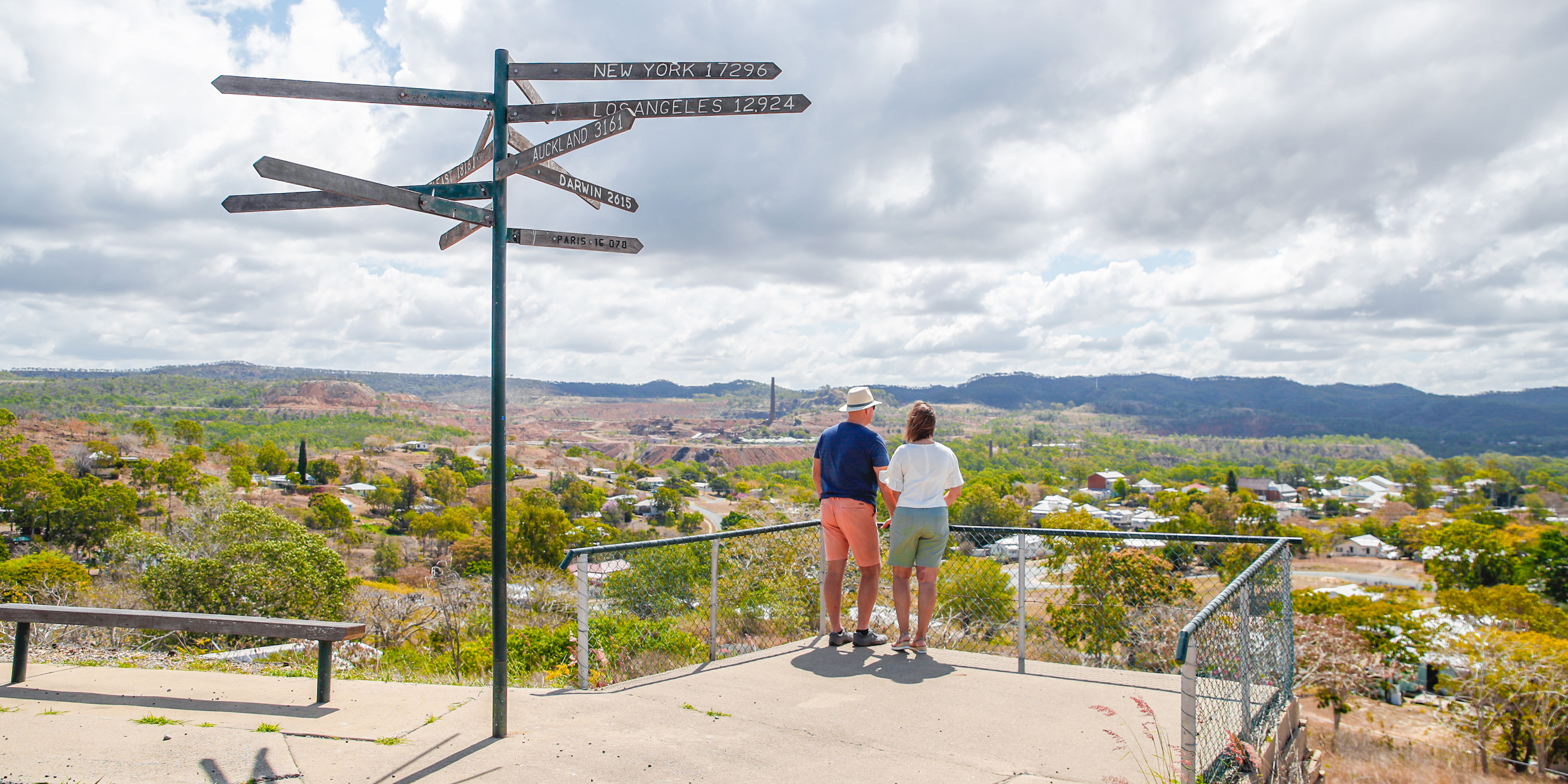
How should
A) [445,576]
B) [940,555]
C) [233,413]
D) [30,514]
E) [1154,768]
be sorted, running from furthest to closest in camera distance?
[233,413] < [30,514] < [445,576] < [940,555] < [1154,768]

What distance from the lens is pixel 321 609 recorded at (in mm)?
18922

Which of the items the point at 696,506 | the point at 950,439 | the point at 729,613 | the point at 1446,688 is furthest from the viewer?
the point at 950,439

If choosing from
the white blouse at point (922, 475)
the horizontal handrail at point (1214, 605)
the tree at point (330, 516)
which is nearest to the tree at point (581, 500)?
the tree at point (330, 516)

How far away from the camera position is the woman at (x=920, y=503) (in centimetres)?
520

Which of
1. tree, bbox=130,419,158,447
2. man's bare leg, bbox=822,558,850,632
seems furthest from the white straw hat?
tree, bbox=130,419,158,447

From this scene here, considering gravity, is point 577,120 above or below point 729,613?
above

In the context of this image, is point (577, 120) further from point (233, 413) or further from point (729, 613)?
point (233, 413)

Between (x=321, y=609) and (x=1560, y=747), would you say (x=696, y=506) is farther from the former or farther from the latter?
(x=1560, y=747)

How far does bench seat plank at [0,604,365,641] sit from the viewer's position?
4453 mm

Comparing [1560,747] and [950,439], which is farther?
[950,439]

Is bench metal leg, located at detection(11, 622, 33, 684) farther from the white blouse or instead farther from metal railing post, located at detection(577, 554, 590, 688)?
the white blouse

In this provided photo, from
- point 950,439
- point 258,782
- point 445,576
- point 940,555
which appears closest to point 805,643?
point 940,555

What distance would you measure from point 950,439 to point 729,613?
174 meters

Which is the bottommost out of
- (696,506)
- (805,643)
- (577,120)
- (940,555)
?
(696,506)
